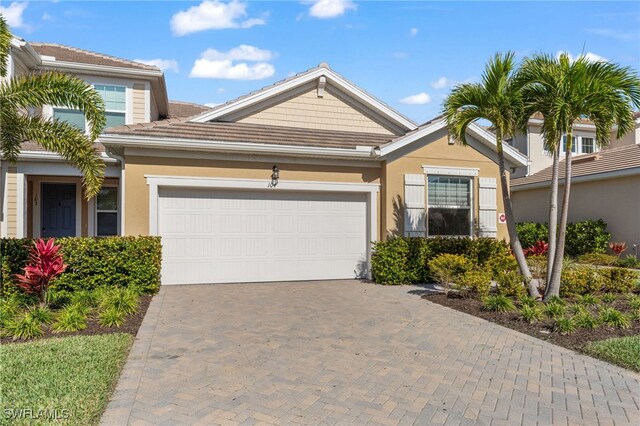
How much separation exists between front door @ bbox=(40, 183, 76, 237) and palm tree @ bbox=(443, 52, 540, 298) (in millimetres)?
11482

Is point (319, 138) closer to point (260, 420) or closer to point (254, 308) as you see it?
point (254, 308)

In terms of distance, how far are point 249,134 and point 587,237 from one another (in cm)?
1298

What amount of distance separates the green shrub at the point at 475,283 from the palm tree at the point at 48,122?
287 inches

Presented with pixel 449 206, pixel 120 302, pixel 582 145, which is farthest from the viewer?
pixel 582 145

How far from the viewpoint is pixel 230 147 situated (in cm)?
997

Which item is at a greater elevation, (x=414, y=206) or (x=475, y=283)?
(x=414, y=206)

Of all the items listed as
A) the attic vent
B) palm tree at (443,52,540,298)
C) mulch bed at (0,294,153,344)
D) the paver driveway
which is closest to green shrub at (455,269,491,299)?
palm tree at (443,52,540,298)

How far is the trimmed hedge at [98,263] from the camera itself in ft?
26.0

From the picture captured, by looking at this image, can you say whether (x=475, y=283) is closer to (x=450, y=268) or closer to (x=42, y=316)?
(x=450, y=268)

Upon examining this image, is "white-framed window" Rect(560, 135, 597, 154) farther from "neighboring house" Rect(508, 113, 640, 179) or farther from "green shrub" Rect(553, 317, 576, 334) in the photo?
"green shrub" Rect(553, 317, 576, 334)

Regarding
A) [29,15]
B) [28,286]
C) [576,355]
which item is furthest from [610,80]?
[29,15]

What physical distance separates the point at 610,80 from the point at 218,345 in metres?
7.65

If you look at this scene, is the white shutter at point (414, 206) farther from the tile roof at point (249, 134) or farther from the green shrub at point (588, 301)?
the green shrub at point (588, 301)

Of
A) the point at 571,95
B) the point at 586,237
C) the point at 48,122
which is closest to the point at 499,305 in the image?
the point at 571,95
